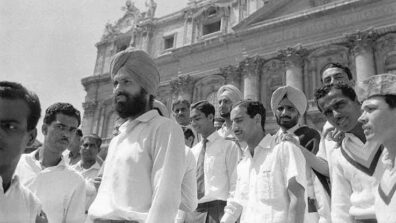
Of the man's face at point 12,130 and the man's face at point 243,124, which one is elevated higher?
the man's face at point 243,124

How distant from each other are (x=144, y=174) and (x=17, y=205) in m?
0.84

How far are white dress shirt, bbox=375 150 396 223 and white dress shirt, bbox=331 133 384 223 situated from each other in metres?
0.44

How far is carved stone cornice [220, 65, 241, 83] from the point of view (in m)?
19.2

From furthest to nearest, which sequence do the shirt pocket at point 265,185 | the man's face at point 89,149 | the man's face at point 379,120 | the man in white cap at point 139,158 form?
the man's face at point 89,149 < the shirt pocket at point 265,185 < the man in white cap at point 139,158 < the man's face at point 379,120

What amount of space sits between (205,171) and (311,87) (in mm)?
13226

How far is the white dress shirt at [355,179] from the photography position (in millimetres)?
2801

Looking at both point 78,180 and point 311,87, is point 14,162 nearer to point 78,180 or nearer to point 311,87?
point 78,180

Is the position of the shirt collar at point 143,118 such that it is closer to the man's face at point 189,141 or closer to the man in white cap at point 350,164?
the man in white cap at point 350,164

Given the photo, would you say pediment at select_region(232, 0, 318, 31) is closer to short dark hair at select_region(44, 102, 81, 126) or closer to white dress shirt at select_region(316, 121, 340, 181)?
white dress shirt at select_region(316, 121, 340, 181)

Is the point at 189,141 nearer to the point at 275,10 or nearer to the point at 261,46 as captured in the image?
the point at 261,46

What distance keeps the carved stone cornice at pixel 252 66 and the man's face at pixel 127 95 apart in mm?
15949

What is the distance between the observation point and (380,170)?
2.74m

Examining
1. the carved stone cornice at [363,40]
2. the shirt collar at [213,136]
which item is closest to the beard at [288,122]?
the shirt collar at [213,136]

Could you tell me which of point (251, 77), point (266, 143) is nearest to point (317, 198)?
point (266, 143)
